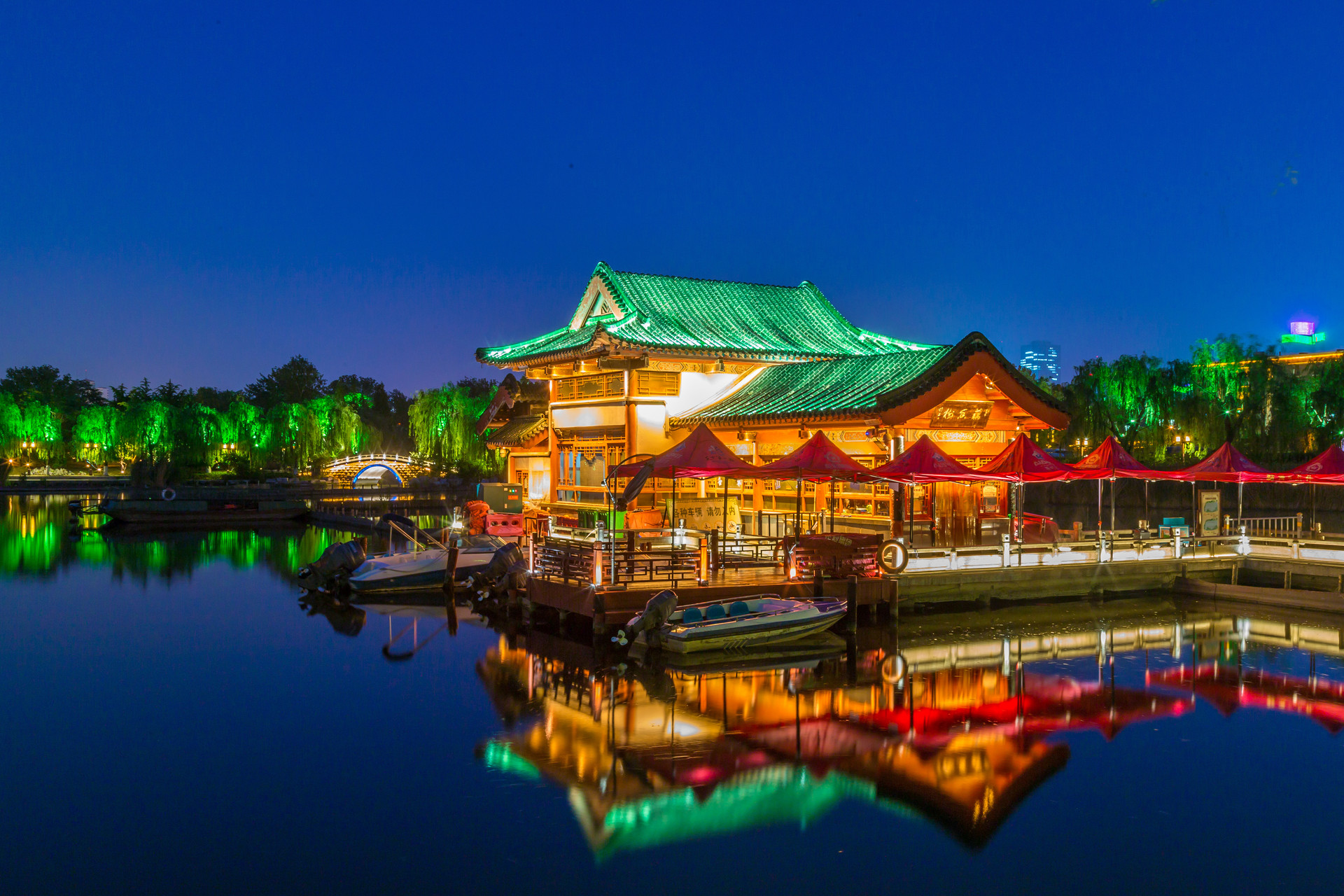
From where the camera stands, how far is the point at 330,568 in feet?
91.8

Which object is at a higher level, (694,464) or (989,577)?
(694,464)

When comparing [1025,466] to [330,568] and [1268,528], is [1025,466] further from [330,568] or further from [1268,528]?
[330,568]

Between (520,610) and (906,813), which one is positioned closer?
(906,813)

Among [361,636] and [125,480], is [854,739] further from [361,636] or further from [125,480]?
[125,480]

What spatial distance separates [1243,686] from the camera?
17203 mm

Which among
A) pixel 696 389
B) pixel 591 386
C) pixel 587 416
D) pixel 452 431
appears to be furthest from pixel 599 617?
pixel 452 431

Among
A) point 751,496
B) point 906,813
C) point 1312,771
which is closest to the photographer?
point 906,813

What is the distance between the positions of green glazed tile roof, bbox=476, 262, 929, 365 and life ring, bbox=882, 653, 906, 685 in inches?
527

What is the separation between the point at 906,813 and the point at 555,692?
709 centimetres

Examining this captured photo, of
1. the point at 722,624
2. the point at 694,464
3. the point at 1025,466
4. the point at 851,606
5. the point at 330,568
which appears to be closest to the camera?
the point at 722,624

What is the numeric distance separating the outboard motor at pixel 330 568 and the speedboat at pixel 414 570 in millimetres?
251

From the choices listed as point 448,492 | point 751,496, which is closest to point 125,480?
point 448,492

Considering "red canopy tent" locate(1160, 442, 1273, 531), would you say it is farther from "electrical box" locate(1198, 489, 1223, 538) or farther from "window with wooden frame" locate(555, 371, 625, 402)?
"window with wooden frame" locate(555, 371, 625, 402)

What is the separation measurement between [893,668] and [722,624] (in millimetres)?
3158
